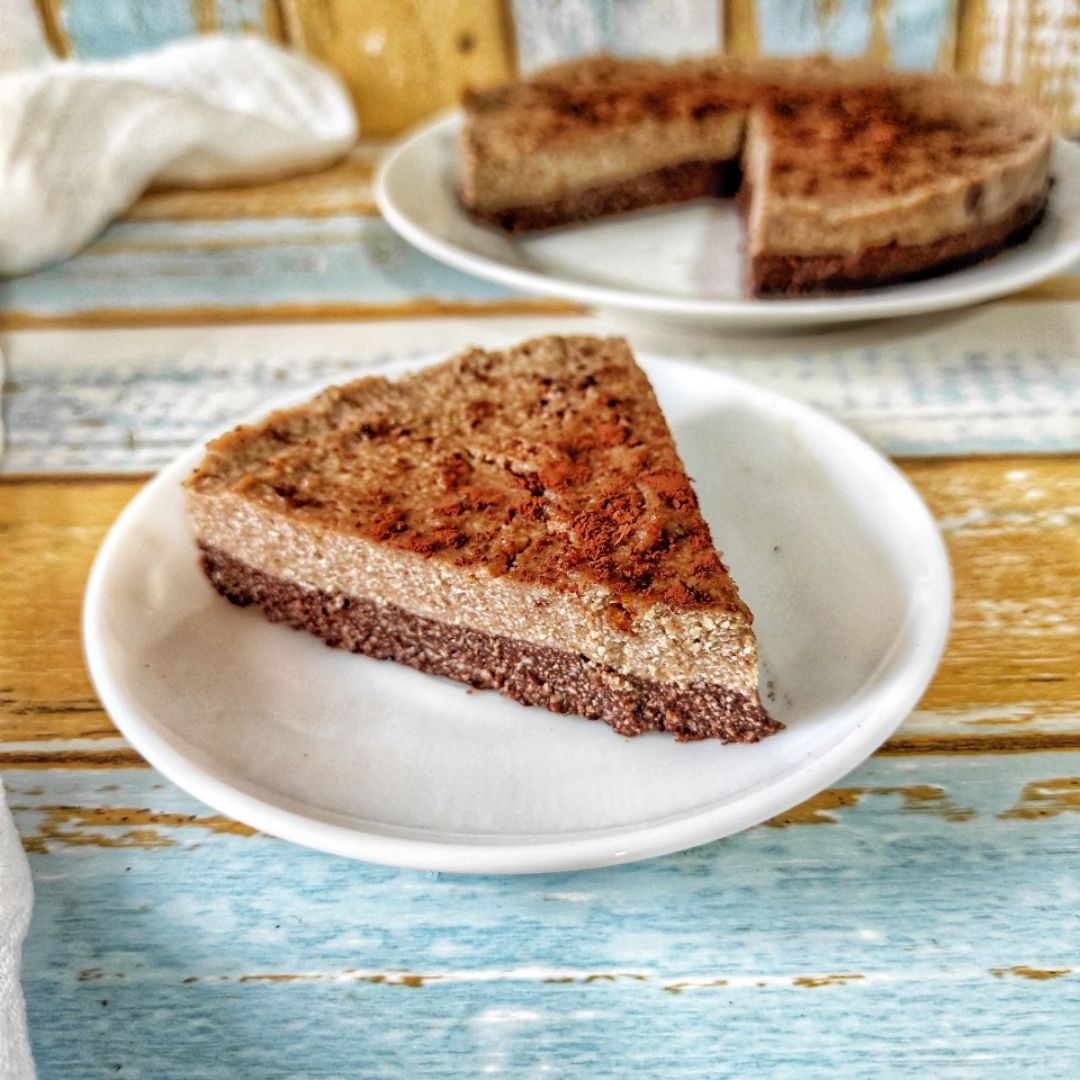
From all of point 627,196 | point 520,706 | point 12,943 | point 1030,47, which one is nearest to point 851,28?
point 1030,47

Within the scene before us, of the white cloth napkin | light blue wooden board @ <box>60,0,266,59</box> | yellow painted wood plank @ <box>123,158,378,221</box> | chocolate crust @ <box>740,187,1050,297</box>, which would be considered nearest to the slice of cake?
chocolate crust @ <box>740,187,1050,297</box>

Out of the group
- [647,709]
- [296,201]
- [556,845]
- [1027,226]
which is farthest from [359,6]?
[556,845]

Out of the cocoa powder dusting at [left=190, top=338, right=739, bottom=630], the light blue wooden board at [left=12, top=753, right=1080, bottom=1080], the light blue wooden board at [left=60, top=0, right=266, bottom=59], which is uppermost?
the light blue wooden board at [left=60, top=0, right=266, bottom=59]

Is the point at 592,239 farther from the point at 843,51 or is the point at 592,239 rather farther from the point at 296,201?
the point at 843,51

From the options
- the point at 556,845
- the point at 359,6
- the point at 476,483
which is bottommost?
the point at 556,845

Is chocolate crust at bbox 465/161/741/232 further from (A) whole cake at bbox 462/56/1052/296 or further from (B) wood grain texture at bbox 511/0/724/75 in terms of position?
(B) wood grain texture at bbox 511/0/724/75

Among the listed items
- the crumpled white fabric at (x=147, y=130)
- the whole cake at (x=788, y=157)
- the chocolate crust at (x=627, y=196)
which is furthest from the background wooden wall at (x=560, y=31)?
the chocolate crust at (x=627, y=196)
